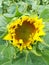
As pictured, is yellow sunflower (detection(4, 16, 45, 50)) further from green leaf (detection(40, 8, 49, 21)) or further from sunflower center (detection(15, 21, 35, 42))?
green leaf (detection(40, 8, 49, 21))

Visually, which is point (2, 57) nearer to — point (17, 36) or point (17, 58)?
point (17, 58)

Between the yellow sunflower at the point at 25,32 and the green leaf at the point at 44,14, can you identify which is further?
the green leaf at the point at 44,14

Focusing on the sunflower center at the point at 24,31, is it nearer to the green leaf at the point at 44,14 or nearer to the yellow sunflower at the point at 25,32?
the yellow sunflower at the point at 25,32

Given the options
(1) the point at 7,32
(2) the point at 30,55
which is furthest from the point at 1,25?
(2) the point at 30,55

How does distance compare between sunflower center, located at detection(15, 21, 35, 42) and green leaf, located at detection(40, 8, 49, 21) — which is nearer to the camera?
sunflower center, located at detection(15, 21, 35, 42)

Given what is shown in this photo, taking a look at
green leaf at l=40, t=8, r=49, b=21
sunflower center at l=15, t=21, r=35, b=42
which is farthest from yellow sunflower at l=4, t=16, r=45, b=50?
green leaf at l=40, t=8, r=49, b=21

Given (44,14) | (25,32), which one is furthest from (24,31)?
(44,14)

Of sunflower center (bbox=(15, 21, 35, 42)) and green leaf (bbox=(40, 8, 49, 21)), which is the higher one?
green leaf (bbox=(40, 8, 49, 21))

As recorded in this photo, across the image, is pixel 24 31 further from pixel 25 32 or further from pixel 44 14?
pixel 44 14

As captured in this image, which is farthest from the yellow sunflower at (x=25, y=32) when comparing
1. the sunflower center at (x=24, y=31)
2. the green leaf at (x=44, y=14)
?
the green leaf at (x=44, y=14)
